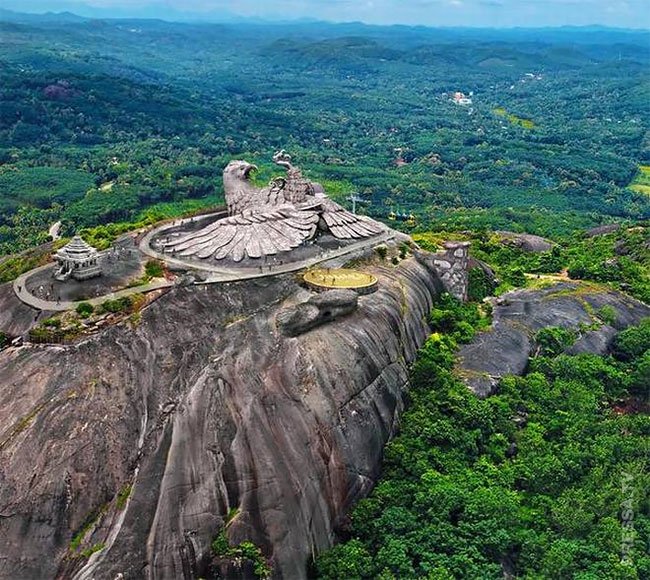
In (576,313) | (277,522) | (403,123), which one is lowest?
(403,123)

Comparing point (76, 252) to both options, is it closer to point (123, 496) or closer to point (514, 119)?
point (123, 496)

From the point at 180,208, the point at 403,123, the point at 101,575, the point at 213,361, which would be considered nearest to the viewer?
the point at 101,575

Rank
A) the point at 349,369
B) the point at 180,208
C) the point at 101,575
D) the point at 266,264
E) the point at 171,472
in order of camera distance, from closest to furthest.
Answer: the point at 101,575 → the point at 171,472 → the point at 349,369 → the point at 266,264 → the point at 180,208

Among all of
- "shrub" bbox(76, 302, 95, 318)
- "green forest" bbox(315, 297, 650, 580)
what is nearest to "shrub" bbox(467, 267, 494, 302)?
"green forest" bbox(315, 297, 650, 580)

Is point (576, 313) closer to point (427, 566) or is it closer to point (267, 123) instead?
point (427, 566)

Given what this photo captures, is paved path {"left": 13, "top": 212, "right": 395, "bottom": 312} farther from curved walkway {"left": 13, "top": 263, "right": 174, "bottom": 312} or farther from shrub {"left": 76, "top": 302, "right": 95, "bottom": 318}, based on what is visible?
shrub {"left": 76, "top": 302, "right": 95, "bottom": 318}

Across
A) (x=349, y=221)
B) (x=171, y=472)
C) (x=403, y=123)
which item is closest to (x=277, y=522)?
(x=171, y=472)
